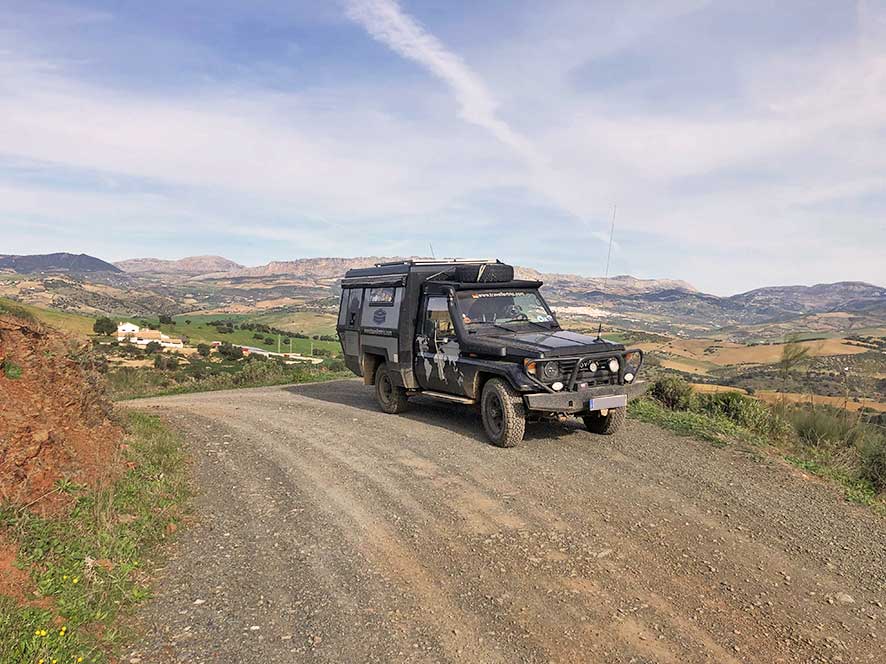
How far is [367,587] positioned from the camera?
4.68 metres

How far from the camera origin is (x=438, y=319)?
9.98 metres

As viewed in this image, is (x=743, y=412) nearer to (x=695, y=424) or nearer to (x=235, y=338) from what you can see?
(x=695, y=424)

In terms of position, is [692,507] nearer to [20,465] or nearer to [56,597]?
[56,597]

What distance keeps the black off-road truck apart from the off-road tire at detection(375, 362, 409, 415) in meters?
0.02

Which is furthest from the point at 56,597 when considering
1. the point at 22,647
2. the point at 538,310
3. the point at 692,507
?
the point at 538,310

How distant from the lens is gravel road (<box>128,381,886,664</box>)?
3.92 m

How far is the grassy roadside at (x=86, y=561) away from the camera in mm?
3670

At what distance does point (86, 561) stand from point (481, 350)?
18.5 feet

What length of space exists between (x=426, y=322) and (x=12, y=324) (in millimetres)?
5821

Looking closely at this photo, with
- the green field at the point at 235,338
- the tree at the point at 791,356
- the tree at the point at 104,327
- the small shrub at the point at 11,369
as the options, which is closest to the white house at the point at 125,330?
the tree at the point at 104,327

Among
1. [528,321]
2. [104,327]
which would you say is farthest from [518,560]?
[104,327]

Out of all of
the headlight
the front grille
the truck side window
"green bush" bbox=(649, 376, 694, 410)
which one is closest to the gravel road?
the front grille

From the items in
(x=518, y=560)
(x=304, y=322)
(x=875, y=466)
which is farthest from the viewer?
(x=304, y=322)

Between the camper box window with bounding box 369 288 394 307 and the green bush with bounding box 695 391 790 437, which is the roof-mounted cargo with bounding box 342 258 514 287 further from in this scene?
the green bush with bounding box 695 391 790 437
